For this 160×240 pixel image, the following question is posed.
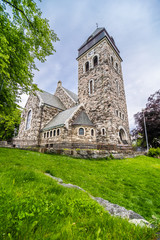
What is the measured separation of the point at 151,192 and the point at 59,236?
204 inches

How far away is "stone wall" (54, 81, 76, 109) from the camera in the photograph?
22.5 m

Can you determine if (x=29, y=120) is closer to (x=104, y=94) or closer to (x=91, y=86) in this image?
(x=91, y=86)

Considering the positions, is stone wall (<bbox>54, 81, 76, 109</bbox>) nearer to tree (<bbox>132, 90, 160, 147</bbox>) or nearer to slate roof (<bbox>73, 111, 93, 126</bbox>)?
slate roof (<bbox>73, 111, 93, 126</bbox>)

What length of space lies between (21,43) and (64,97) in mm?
17684

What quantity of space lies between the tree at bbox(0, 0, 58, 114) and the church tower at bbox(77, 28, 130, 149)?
11.4m

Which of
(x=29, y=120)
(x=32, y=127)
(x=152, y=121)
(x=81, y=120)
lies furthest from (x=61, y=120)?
(x=152, y=121)

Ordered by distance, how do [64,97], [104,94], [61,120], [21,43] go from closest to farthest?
[21,43] < [61,120] < [104,94] < [64,97]

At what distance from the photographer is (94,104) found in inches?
752

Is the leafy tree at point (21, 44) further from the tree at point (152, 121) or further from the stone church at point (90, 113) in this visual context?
the tree at point (152, 121)

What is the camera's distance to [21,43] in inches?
262

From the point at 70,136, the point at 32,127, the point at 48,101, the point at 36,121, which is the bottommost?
the point at 70,136

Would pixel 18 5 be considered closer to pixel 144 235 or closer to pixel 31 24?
pixel 31 24

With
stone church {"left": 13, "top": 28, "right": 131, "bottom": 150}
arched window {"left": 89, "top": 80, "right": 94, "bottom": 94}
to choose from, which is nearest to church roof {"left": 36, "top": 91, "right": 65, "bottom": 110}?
stone church {"left": 13, "top": 28, "right": 131, "bottom": 150}

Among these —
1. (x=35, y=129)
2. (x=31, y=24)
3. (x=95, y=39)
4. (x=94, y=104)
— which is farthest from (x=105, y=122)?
(x=95, y=39)
